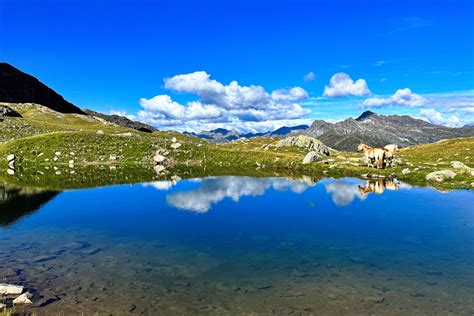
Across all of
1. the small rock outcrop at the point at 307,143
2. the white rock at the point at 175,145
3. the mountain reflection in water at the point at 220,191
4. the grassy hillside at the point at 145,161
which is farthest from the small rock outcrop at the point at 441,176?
the white rock at the point at 175,145

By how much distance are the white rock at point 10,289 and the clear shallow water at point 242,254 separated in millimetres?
950

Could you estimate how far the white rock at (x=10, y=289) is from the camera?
55.8ft

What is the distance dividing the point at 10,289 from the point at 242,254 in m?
13.1

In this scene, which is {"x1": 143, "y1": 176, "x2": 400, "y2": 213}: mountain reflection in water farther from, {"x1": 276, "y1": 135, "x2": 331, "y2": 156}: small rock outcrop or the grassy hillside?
{"x1": 276, "y1": 135, "x2": 331, "y2": 156}: small rock outcrop

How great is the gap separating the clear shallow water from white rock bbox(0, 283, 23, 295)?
3.12ft

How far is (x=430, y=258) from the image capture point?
75.4ft

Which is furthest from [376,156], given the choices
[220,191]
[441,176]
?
[220,191]

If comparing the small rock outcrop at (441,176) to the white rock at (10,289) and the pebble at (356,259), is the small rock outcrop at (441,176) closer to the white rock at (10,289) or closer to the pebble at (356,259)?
the pebble at (356,259)

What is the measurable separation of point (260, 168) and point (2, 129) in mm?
86112

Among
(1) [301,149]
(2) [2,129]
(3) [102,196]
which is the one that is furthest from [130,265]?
(2) [2,129]

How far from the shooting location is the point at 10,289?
1719 cm

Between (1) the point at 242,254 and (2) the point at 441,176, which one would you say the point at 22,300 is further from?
(2) the point at 441,176

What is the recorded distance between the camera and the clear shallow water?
17.0 meters

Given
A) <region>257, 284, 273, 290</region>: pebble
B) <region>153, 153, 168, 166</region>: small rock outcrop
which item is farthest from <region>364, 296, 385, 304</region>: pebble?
<region>153, 153, 168, 166</region>: small rock outcrop
